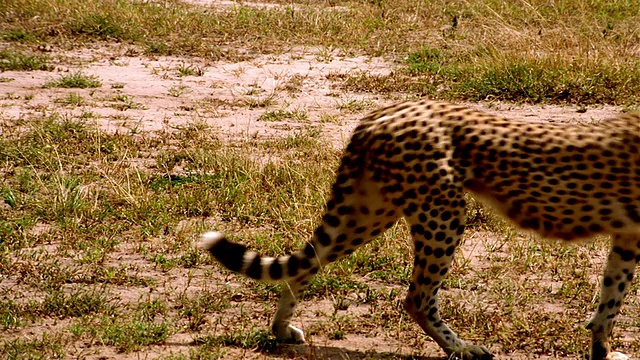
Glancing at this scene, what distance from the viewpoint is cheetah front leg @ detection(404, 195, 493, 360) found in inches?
151

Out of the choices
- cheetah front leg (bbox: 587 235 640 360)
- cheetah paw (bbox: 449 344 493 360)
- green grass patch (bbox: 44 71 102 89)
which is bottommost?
green grass patch (bbox: 44 71 102 89)

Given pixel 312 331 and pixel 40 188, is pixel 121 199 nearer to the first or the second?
pixel 40 188

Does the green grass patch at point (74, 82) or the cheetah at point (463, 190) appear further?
the green grass patch at point (74, 82)

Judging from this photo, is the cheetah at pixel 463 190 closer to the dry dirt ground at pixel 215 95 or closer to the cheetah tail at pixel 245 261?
the cheetah tail at pixel 245 261

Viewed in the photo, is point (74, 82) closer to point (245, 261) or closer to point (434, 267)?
point (245, 261)

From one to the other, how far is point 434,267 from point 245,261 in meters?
0.74

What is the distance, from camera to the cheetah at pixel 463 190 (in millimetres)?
3857

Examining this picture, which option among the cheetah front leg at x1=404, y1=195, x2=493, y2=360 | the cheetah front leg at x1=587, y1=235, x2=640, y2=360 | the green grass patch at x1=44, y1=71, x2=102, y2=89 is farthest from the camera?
the green grass patch at x1=44, y1=71, x2=102, y2=89

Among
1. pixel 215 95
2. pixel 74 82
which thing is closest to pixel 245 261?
pixel 215 95

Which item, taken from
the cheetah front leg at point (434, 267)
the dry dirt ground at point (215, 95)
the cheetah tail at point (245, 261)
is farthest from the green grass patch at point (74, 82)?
the cheetah front leg at point (434, 267)

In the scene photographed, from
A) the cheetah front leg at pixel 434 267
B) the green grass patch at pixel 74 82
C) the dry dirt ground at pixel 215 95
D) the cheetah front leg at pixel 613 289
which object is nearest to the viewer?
the cheetah front leg at pixel 434 267

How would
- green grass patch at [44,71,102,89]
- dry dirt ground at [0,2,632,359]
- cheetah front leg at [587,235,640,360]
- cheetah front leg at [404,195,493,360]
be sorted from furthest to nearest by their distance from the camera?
green grass patch at [44,71,102,89] < dry dirt ground at [0,2,632,359] < cheetah front leg at [587,235,640,360] < cheetah front leg at [404,195,493,360]

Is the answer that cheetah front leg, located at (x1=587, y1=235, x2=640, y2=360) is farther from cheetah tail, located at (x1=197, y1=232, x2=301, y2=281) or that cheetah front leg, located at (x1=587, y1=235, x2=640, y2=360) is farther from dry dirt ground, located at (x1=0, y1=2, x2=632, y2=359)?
dry dirt ground, located at (x1=0, y1=2, x2=632, y2=359)

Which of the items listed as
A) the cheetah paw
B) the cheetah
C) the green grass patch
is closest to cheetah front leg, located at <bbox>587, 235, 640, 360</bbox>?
the cheetah
